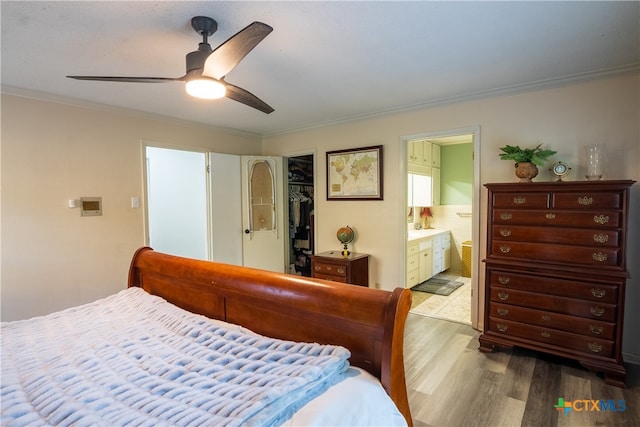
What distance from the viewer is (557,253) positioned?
2.45 meters

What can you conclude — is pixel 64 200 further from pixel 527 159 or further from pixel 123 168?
pixel 527 159

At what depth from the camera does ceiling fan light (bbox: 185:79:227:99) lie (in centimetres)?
182

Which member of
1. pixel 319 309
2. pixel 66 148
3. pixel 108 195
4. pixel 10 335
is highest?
pixel 66 148

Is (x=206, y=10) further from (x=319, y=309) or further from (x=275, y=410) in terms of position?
(x=275, y=410)

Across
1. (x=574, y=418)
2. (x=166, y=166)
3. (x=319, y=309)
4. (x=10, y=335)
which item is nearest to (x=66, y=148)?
(x=166, y=166)

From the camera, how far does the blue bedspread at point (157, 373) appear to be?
3.14 feet

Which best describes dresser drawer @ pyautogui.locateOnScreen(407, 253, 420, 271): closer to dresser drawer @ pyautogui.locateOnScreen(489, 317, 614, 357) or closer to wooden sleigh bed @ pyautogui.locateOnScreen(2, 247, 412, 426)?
dresser drawer @ pyautogui.locateOnScreen(489, 317, 614, 357)

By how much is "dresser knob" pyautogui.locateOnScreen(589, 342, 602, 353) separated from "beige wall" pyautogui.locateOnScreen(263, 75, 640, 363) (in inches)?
20.0

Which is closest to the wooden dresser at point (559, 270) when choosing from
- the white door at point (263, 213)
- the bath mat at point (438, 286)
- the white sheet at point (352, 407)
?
the bath mat at point (438, 286)

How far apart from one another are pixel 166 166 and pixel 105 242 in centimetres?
173

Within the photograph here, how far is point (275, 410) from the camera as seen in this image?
942 mm

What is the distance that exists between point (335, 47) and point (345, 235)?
229 cm

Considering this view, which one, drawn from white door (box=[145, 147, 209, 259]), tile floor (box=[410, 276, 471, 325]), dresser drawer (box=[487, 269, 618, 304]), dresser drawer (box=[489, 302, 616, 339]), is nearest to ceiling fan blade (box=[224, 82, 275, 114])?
dresser drawer (box=[487, 269, 618, 304])

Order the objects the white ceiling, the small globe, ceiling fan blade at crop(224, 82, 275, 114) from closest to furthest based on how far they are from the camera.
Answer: the white ceiling → ceiling fan blade at crop(224, 82, 275, 114) → the small globe
